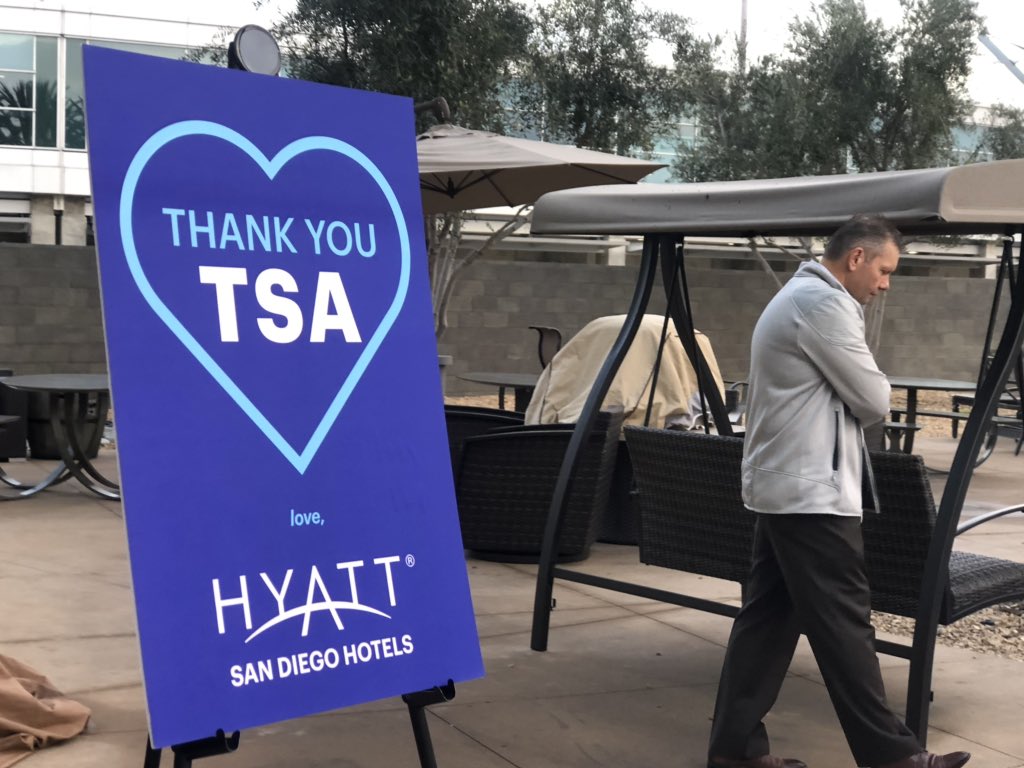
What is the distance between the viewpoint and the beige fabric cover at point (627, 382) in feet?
26.7

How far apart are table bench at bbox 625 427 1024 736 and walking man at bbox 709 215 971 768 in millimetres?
502

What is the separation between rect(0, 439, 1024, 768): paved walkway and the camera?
13.9ft

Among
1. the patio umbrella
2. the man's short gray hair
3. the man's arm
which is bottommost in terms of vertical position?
the man's arm

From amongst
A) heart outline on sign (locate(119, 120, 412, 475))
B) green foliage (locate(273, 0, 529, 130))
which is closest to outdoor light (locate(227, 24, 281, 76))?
heart outline on sign (locate(119, 120, 412, 475))

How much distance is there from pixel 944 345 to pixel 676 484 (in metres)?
18.0

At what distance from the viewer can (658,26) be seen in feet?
62.0

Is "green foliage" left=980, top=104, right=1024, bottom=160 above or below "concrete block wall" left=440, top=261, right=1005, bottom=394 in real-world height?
above

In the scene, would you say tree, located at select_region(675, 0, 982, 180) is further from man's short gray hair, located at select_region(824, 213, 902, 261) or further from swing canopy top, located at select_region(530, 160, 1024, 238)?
man's short gray hair, located at select_region(824, 213, 902, 261)

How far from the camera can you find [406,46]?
1467 centimetres

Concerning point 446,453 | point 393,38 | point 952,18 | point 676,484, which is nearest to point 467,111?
point 393,38

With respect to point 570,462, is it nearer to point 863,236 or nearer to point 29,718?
point 863,236

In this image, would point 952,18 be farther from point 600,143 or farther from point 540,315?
point 540,315

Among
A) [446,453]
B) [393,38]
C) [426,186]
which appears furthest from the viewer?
[393,38]

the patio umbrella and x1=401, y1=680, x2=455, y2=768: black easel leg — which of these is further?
the patio umbrella
